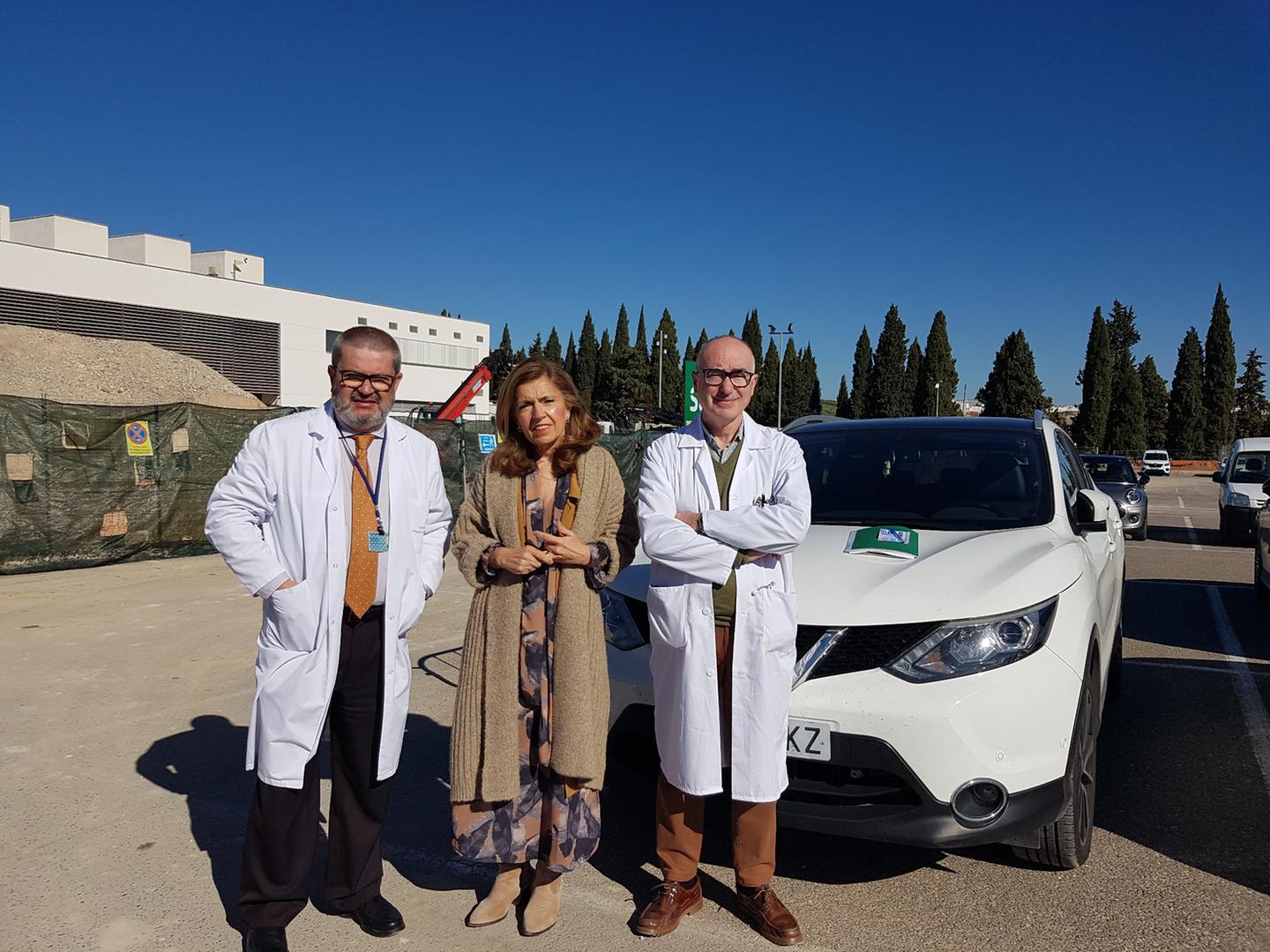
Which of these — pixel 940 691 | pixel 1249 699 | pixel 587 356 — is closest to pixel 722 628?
pixel 940 691

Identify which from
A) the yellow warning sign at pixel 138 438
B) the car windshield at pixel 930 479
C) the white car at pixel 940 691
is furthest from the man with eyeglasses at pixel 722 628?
the yellow warning sign at pixel 138 438

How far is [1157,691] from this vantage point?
19.9 ft

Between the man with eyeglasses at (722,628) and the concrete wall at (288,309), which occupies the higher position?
the concrete wall at (288,309)

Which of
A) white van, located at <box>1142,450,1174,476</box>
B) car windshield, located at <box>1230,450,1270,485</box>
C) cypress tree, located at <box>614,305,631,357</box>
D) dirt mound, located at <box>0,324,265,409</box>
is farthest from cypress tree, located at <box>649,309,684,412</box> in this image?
car windshield, located at <box>1230,450,1270,485</box>

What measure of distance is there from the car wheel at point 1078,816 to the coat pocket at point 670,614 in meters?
1.42

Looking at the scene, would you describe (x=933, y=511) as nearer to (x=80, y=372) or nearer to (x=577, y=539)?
(x=577, y=539)

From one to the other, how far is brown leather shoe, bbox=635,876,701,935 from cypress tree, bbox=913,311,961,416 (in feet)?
226

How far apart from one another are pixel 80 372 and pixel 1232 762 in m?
24.5

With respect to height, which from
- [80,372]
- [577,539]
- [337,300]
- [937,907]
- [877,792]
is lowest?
[937,907]

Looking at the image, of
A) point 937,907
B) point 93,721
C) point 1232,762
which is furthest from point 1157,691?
point 93,721

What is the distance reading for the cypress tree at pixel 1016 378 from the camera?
65.4 metres

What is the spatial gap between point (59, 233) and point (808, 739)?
67.2 m

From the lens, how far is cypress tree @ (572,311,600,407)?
294 feet

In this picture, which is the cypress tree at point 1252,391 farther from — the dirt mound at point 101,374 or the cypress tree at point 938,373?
the dirt mound at point 101,374
